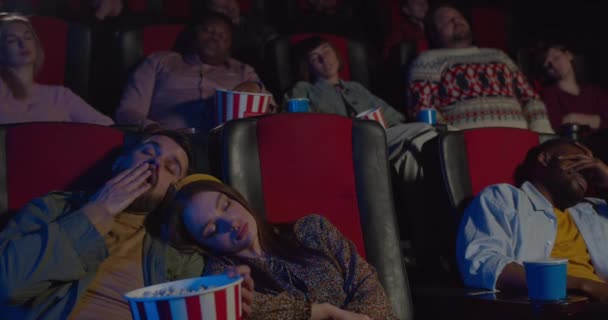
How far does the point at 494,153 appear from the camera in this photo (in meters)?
1.91

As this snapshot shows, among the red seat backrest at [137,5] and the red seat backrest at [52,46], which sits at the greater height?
the red seat backrest at [137,5]

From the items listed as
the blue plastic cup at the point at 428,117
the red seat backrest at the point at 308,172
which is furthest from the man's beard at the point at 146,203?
the blue plastic cup at the point at 428,117

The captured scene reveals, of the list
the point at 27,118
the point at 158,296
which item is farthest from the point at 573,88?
the point at 158,296

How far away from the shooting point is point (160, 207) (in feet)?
4.47

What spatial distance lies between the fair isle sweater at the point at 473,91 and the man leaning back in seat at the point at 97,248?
176cm

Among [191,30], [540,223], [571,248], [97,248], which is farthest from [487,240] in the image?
[191,30]

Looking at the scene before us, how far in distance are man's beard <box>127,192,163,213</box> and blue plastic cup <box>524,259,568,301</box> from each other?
79cm

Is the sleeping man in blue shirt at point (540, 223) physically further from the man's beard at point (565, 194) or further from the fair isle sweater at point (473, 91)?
the fair isle sweater at point (473, 91)

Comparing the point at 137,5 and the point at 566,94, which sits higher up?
the point at 137,5

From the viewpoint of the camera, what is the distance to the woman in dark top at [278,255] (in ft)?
4.18

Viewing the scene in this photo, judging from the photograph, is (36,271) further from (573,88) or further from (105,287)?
(573,88)

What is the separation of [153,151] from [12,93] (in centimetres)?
123

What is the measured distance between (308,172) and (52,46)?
153 cm

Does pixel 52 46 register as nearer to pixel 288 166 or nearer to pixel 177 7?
pixel 177 7
